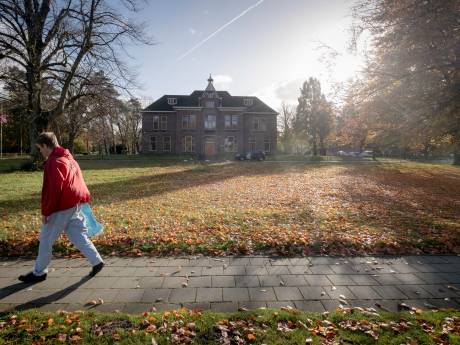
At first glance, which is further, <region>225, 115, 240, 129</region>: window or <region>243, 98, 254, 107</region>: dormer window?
A: <region>243, 98, 254, 107</region>: dormer window

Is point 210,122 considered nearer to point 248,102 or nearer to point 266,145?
point 248,102

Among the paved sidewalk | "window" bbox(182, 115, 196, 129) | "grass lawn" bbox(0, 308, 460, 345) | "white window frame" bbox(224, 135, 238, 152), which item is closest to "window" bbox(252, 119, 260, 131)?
"white window frame" bbox(224, 135, 238, 152)

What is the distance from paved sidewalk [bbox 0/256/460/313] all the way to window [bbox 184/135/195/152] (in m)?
40.4

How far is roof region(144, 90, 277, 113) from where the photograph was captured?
147 ft

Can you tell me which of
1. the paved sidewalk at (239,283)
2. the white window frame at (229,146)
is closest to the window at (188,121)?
the white window frame at (229,146)

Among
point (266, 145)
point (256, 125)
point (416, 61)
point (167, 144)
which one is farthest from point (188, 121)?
point (416, 61)

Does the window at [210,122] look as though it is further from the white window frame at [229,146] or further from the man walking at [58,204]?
the man walking at [58,204]

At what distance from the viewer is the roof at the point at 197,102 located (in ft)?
147

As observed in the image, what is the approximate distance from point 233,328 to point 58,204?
2.88m

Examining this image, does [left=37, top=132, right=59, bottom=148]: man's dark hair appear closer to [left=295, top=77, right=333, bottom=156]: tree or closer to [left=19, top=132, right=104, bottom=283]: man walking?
[left=19, top=132, right=104, bottom=283]: man walking

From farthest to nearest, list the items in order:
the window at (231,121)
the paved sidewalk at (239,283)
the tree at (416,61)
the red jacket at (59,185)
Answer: the window at (231,121), the tree at (416,61), the red jacket at (59,185), the paved sidewalk at (239,283)

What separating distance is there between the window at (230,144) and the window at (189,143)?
5.35m

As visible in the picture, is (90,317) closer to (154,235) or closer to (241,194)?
(154,235)

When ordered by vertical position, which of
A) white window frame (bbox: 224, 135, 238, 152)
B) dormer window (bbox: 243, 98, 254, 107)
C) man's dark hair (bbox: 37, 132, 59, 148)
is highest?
dormer window (bbox: 243, 98, 254, 107)
